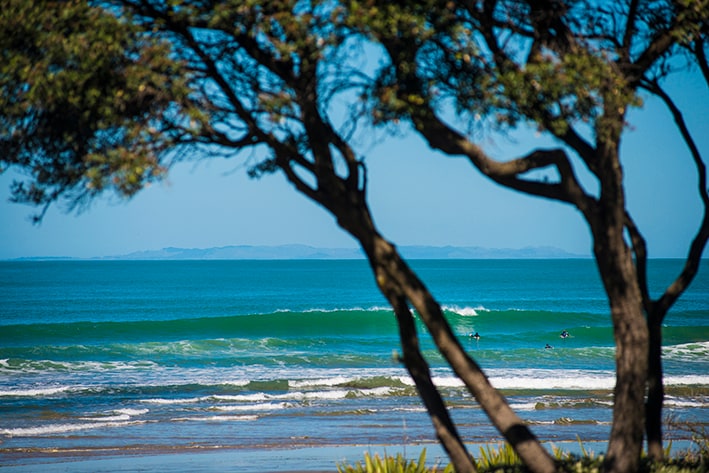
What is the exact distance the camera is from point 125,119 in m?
5.64

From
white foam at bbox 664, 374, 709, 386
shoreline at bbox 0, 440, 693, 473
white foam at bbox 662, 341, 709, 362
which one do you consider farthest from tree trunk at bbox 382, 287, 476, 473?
white foam at bbox 662, 341, 709, 362

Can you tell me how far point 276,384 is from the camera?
Answer: 21.0 meters

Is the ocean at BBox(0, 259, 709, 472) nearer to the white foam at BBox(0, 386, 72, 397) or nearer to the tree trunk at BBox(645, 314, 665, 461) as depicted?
the white foam at BBox(0, 386, 72, 397)

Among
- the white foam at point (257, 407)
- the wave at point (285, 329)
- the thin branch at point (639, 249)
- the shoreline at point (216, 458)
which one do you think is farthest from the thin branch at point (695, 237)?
the wave at point (285, 329)

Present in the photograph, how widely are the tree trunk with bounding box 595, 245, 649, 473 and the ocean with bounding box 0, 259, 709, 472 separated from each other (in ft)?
8.93

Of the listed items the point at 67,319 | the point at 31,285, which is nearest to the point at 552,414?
the point at 67,319

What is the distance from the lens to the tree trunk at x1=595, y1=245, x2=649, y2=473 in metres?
5.50

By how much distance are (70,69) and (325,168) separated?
69.7 inches

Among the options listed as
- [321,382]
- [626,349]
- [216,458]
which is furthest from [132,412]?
[626,349]

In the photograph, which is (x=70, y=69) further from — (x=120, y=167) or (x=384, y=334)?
(x=384, y=334)

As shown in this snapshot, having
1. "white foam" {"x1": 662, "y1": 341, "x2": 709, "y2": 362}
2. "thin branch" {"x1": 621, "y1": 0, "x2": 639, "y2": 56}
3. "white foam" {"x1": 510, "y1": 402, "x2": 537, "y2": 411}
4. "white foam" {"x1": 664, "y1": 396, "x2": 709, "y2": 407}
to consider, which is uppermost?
"thin branch" {"x1": 621, "y1": 0, "x2": 639, "y2": 56}

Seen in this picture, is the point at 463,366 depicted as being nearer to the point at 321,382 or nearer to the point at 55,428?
the point at 55,428

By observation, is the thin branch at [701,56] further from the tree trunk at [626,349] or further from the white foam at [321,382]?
the white foam at [321,382]

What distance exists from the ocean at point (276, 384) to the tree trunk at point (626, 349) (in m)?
2.72
